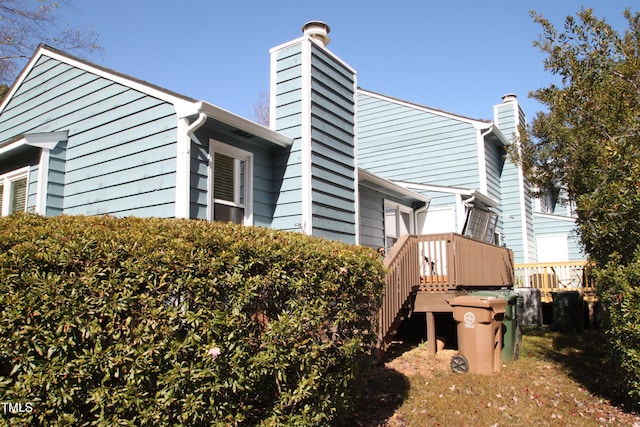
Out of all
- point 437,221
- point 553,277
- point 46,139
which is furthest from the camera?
point 553,277

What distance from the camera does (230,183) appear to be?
24.2ft

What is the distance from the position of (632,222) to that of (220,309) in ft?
14.1

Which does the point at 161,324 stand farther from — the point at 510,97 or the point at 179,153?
the point at 510,97

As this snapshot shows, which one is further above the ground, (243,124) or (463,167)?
(463,167)

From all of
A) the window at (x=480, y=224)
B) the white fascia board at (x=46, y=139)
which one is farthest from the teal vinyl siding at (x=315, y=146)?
the window at (x=480, y=224)

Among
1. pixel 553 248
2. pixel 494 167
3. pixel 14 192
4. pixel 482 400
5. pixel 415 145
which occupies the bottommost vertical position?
pixel 482 400

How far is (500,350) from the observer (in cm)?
673

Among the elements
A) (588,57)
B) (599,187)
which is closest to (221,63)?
(588,57)

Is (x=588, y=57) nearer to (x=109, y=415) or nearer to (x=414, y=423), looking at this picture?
(x=414, y=423)

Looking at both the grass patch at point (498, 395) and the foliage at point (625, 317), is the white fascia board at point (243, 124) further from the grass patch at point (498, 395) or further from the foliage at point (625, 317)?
the foliage at point (625, 317)

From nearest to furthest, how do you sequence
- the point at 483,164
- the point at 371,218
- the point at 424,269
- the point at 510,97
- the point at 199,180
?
the point at 199,180 → the point at 424,269 → the point at 371,218 → the point at 483,164 → the point at 510,97

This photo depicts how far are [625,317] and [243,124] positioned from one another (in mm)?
5427

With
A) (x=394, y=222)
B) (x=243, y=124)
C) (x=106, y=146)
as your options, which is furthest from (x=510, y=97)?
(x=106, y=146)

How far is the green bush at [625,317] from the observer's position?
454 cm
